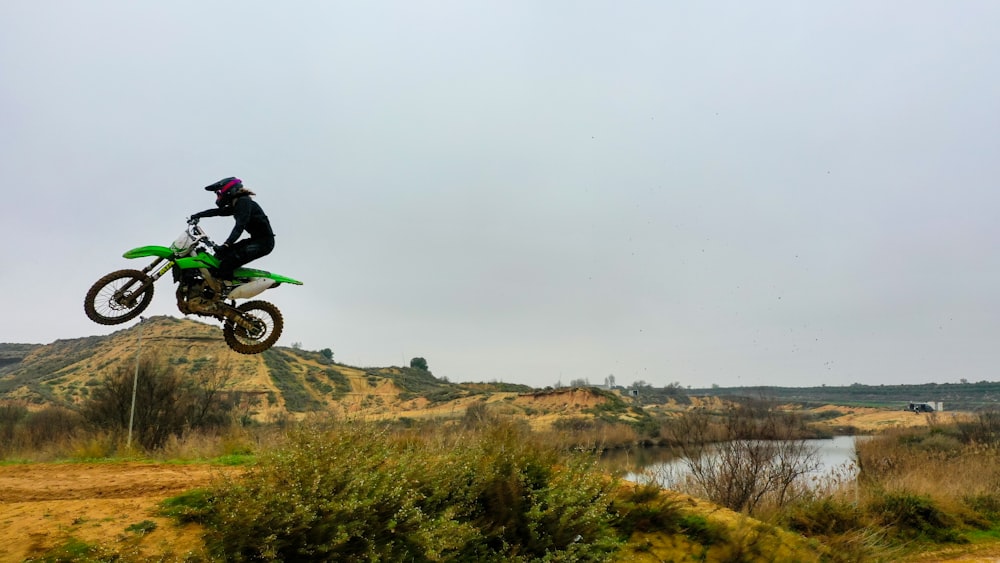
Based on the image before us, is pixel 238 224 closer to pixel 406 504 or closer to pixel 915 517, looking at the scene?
pixel 406 504

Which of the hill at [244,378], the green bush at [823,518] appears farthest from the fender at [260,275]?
the hill at [244,378]

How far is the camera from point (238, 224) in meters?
7.86

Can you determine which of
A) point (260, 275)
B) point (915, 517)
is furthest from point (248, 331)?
point (915, 517)

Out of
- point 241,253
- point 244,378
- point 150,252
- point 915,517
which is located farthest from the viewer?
point 244,378

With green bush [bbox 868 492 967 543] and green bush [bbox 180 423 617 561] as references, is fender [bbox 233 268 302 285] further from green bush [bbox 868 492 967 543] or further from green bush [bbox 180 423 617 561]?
green bush [bbox 868 492 967 543]

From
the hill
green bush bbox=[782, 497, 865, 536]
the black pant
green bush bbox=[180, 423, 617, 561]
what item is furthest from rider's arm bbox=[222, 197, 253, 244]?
the hill

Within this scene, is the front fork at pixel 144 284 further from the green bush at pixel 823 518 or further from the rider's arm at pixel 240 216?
the green bush at pixel 823 518

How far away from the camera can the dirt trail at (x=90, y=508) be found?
6.76 metres

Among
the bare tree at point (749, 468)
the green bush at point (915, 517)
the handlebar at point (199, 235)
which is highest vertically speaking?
the handlebar at point (199, 235)

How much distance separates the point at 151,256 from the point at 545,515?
22.2 ft

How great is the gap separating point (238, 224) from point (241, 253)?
18.2 inches

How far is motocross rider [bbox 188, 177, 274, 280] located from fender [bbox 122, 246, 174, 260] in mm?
552

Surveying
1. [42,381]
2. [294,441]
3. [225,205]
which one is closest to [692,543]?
[294,441]

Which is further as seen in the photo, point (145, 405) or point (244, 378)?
point (244, 378)
